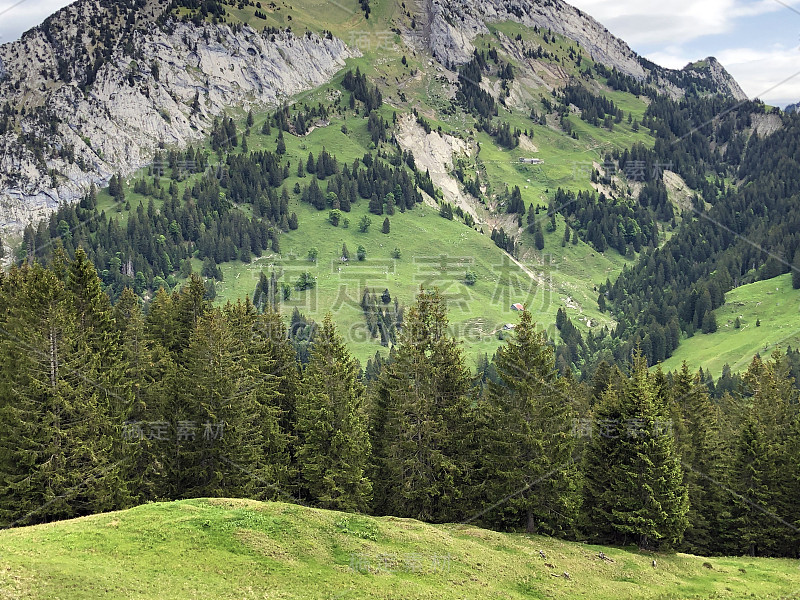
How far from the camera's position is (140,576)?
114ft

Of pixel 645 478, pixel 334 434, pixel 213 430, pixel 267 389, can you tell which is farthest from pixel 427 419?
pixel 645 478

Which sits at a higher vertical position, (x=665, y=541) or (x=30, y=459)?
(x=30, y=459)

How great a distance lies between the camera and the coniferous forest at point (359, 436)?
164ft

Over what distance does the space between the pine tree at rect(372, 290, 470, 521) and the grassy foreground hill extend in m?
5.99

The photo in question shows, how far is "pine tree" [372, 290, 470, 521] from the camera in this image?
5659 cm

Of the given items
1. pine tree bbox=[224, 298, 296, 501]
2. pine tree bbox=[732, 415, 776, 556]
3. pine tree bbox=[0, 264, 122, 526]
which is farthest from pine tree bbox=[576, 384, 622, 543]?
pine tree bbox=[0, 264, 122, 526]

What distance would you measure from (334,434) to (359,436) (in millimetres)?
2161

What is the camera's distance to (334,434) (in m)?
56.4

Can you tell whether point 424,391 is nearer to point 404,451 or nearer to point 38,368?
point 404,451

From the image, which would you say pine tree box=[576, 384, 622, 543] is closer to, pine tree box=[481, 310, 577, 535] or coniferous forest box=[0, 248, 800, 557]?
coniferous forest box=[0, 248, 800, 557]

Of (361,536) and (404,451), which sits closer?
(361,536)

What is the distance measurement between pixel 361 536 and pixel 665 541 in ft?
82.7

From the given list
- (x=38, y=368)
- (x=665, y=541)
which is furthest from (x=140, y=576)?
(x=665, y=541)

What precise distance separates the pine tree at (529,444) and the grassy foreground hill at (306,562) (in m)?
3.71
